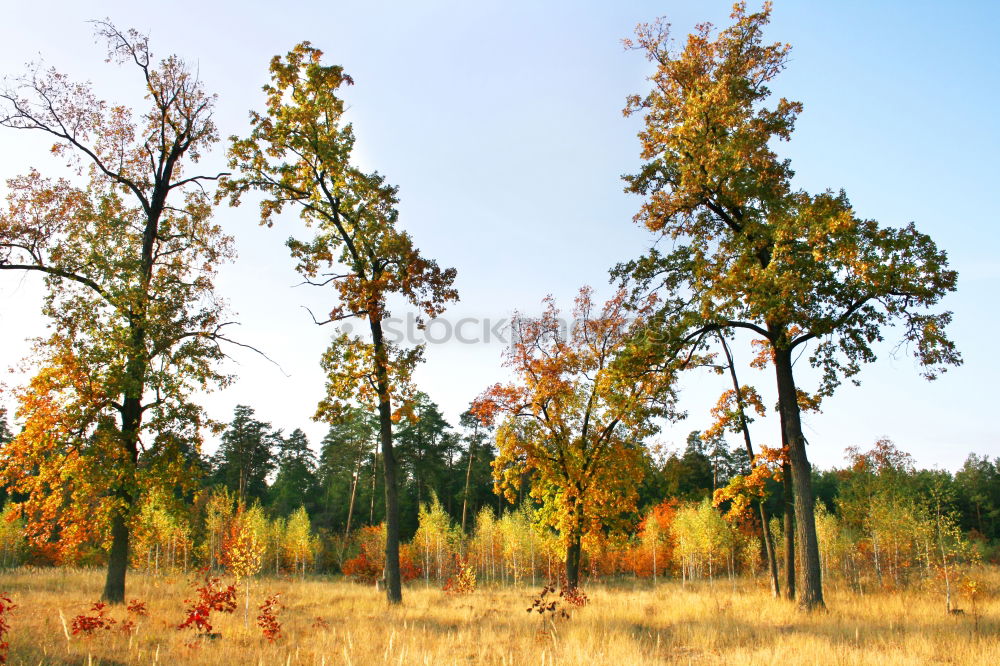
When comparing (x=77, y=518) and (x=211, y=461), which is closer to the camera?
(x=77, y=518)

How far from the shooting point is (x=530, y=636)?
11.1 m

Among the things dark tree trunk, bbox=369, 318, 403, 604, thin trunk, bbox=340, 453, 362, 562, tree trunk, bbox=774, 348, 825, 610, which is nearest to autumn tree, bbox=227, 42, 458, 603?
dark tree trunk, bbox=369, 318, 403, 604

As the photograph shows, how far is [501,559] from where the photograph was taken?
161 ft

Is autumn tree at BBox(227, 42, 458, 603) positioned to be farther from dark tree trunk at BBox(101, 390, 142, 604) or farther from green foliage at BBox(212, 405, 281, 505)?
green foliage at BBox(212, 405, 281, 505)

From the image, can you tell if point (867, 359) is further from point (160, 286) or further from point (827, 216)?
point (160, 286)

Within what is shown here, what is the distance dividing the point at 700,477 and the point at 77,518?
64646 mm

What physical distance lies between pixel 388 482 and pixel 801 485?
437 inches

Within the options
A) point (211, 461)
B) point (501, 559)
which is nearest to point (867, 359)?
point (501, 559)

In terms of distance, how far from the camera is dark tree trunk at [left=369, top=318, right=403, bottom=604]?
16.6 meters

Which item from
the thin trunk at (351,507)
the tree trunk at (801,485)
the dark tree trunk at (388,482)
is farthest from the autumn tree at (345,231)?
the thin trunk at (351,507)

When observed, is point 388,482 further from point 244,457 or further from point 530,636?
point 244,457

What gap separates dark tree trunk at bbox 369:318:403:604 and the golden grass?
0.63 m

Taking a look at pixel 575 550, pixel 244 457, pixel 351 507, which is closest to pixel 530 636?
pixel 575 550

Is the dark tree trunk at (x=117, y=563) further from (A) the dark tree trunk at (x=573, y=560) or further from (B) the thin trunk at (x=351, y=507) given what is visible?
(B) the thin trunk at (x=351, y=507)
